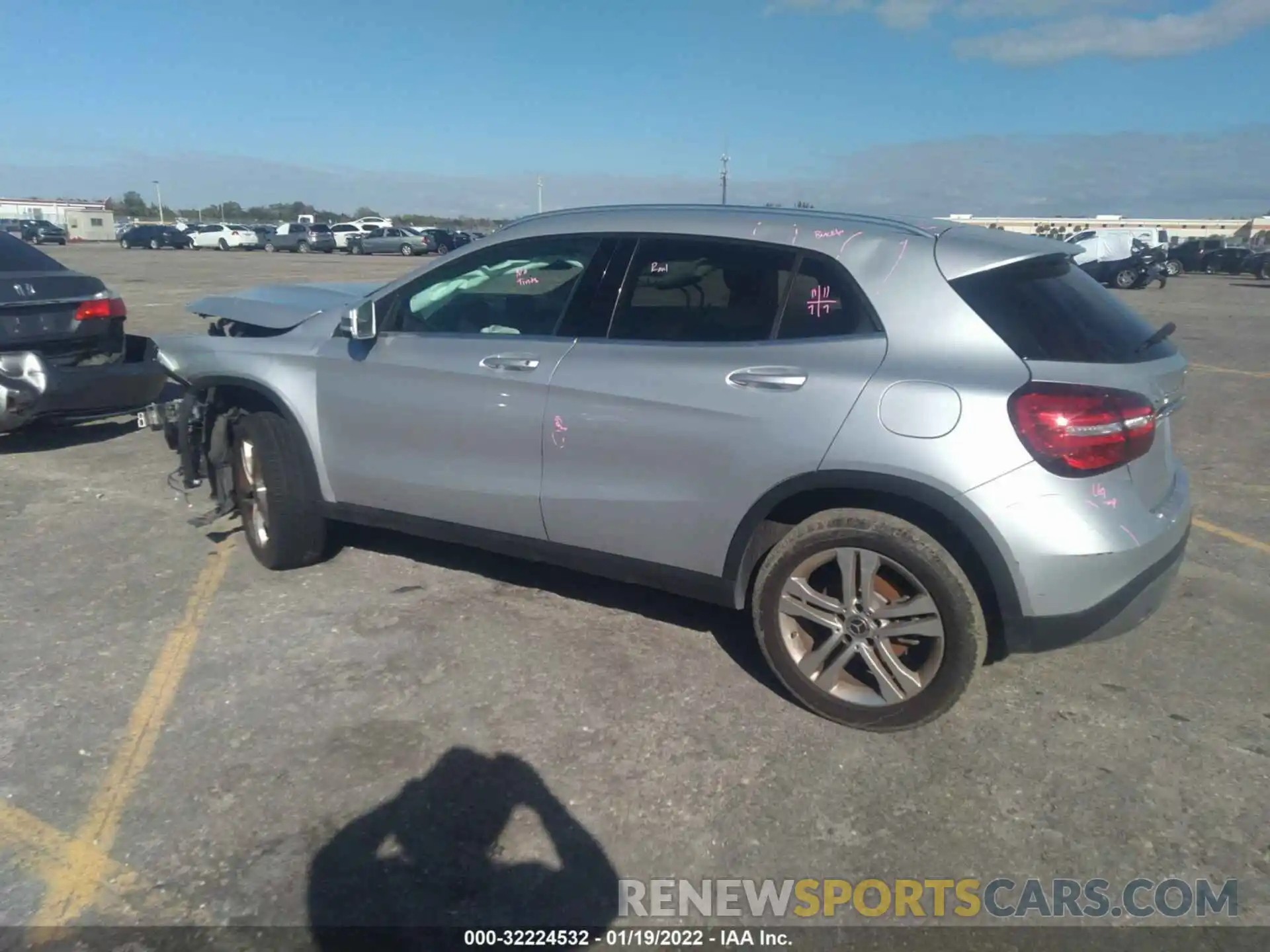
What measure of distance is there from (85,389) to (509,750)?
5039 millimetres

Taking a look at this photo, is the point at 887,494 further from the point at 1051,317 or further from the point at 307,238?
the point at 307,238

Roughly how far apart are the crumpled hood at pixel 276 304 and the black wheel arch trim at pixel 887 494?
2345 millimetres

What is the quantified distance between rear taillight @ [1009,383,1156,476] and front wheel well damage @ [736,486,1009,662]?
0.34 metres

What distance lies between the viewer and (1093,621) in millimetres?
3094

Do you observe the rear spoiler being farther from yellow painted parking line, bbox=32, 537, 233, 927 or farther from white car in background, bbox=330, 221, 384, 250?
white car in background, bbox=330, 221, 384, 250

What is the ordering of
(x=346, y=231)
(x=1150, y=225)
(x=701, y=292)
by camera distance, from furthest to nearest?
(x=1150, y=225) < (x=346, y=231) < (x=701, y=292)

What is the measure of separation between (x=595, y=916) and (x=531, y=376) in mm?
2027

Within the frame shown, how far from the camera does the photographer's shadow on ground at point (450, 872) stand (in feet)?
8.23

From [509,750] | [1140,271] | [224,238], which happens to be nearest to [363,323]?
[509,750]

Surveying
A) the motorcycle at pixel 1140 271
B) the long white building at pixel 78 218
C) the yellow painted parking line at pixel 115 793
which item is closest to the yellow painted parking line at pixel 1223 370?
the yellow painted parking line at pixel 115 793

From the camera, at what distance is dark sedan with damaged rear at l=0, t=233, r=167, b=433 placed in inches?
250

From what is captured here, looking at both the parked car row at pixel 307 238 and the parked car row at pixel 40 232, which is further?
the parked car row at pixel 40 232

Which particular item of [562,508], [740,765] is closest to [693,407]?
[562,508]

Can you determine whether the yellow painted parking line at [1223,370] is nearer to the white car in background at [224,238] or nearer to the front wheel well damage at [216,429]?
the front wheel well damage at [216,429]
